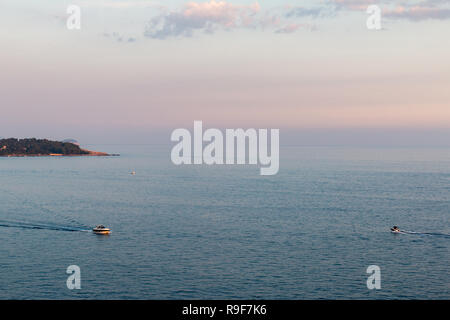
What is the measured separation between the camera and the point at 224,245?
258 feet

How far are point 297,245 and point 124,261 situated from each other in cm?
2932

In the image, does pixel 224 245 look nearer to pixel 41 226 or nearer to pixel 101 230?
pixel 101 230

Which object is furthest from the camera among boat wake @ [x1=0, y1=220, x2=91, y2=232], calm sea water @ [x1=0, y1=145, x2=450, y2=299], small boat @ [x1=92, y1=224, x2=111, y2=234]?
boat wake @ [x1=0, y1=220, x2=91, y2=232]

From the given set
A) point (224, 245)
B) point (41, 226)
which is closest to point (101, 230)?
point (41, 226)

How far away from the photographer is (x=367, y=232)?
90812mm

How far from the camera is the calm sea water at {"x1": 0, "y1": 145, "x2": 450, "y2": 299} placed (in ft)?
190

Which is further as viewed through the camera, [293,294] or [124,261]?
[124,261]

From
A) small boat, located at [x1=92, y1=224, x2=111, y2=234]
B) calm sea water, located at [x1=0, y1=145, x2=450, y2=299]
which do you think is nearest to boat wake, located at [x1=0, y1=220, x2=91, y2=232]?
calm sea water, located at [x1=0, y1=145, x2=450, y2=299]

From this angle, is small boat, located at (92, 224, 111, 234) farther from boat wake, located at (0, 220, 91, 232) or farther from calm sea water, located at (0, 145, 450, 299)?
boat wake, located at (0, 220, 91, 232)

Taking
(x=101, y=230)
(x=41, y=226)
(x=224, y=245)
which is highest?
(x=41, y=226)

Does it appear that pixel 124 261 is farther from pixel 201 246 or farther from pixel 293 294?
pixel 293 294

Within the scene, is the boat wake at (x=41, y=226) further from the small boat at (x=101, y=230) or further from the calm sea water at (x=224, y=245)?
the small boat at (x=101, y=230)
